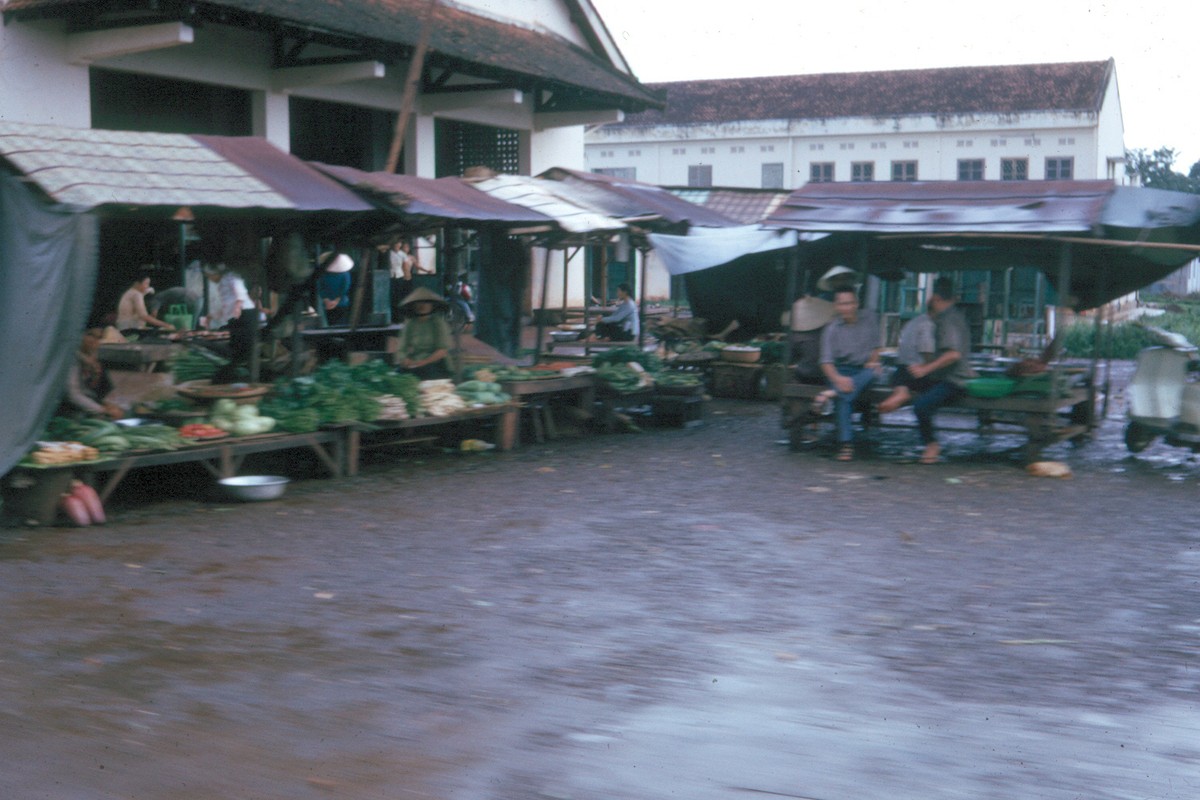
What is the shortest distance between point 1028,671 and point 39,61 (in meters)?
12.3

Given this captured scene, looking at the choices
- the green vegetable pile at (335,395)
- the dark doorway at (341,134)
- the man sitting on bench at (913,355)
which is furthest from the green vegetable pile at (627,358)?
the dark doorway at (341,134)

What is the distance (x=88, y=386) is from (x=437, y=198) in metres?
3.54

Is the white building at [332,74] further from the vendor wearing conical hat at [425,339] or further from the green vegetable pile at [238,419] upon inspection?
the green vegetable pile at [238,419]

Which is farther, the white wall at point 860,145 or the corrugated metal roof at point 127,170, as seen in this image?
the white wall at point 860,145

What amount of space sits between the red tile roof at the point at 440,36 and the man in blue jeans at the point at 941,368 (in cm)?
807

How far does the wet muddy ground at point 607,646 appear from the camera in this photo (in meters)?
4.01

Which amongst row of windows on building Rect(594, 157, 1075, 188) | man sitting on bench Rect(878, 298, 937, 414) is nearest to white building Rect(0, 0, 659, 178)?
man sitting on bench Rect(878, 298, 937, 414)

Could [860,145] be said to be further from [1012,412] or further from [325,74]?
[1012,412]

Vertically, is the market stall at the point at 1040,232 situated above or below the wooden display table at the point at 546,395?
above

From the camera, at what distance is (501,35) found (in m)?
19.4

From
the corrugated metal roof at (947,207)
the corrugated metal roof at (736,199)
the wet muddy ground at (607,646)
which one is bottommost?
the wet muddy ground at (607,646)

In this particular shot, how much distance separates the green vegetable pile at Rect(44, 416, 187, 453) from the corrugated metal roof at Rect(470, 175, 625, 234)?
16.8 feet

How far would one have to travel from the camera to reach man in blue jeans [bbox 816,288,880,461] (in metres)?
11.0

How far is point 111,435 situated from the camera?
8195 mm
